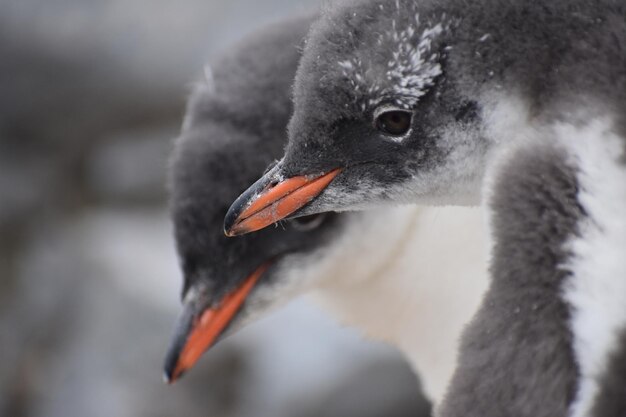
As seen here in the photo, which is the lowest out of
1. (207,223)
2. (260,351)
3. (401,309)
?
(260,351)

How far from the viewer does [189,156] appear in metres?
1.81

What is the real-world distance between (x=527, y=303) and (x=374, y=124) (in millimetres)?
303

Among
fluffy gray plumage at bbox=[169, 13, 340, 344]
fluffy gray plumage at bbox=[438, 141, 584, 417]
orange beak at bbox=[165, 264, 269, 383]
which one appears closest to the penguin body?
fluffy gray plumage at bbox=[438, 141, 584, 417]

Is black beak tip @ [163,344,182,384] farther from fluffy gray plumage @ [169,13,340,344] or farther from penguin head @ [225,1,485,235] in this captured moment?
penguin head @ [225,1,485,235]

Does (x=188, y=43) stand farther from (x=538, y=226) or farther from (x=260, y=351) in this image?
(x=538, y=226)

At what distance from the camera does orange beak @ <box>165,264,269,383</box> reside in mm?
1899

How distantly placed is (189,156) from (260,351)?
87.0 inches

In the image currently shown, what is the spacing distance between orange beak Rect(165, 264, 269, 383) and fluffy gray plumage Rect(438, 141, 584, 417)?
0.83 metres

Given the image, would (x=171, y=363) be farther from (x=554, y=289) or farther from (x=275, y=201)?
(x=554, y=289)

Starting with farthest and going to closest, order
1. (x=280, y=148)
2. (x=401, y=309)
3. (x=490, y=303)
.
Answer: (x=401, y=309)
(x=280, y=148)
(x=490, y=303)

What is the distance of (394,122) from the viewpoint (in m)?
1.27

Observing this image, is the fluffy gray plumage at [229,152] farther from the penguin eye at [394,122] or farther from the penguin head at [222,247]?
the penguin eye at [394,122]

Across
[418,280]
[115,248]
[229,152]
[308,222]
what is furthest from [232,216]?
[115,248]

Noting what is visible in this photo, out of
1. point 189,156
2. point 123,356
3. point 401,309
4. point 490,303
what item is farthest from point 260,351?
point 490,303
